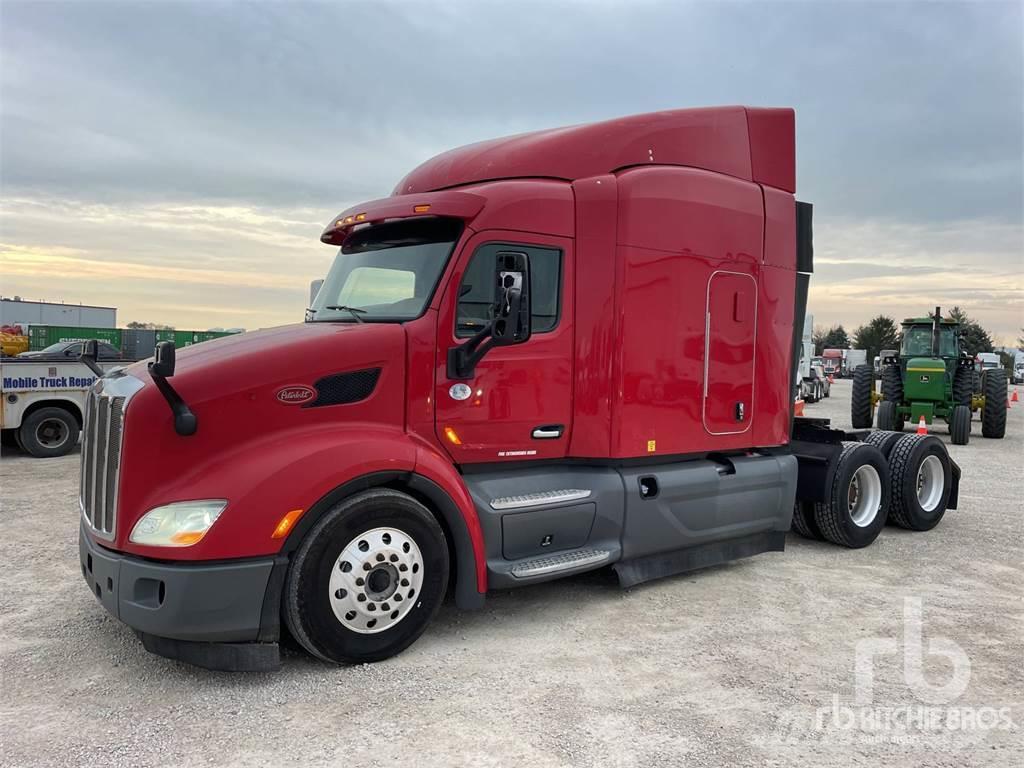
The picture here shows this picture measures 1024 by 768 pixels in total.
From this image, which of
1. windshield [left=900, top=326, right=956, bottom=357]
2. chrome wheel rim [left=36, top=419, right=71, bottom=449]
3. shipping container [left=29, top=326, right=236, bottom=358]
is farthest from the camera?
shipping container [left=29, top=326, right=236, bottom=358]

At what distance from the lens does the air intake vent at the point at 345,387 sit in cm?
432

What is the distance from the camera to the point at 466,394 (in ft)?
15.8

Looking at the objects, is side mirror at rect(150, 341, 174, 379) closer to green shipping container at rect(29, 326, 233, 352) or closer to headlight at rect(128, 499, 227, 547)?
headlight at rect(128, 499, 227, 547)

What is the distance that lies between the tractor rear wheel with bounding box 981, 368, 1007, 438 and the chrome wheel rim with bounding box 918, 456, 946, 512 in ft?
35.6

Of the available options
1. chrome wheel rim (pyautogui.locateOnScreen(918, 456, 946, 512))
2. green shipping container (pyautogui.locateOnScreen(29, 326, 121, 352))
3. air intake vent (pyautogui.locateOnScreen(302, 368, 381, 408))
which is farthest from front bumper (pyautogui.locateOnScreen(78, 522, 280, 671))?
green shipping container (pyautogui.locateOnScreen(29, 326, 121, 352))

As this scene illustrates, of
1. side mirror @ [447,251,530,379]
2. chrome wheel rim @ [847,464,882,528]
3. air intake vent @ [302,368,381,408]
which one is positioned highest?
side mirror @ [447,251,530,379]

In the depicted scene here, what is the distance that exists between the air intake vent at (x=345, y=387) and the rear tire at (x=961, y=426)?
15.5 meters

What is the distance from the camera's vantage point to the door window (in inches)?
189

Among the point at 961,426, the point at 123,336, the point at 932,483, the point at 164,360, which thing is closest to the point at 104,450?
the point at 164,360

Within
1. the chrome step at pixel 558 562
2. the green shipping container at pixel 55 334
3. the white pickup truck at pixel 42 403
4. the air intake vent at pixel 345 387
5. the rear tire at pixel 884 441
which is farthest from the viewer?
the green shipping container at pixel 55 334

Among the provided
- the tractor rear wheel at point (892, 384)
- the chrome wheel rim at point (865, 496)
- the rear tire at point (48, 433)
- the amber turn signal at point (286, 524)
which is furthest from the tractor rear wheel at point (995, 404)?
the rear tire at point (48, 433)

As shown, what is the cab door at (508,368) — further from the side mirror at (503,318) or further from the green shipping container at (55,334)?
the green shipping container at (55,334)

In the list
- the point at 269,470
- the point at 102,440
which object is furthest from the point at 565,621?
the point at 102,440

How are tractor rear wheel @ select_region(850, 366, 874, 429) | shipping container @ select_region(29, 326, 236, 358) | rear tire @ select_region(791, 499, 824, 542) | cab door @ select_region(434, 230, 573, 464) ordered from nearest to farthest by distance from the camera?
cab door @ select_region(434, 230, 573, 464) < rear tire @ select_region(791, 499, 824, 542) < tractor rear wheel @ select_region(850, 366, 874, 429) < shipping container @ select_region(29, 326, 236, 358)
